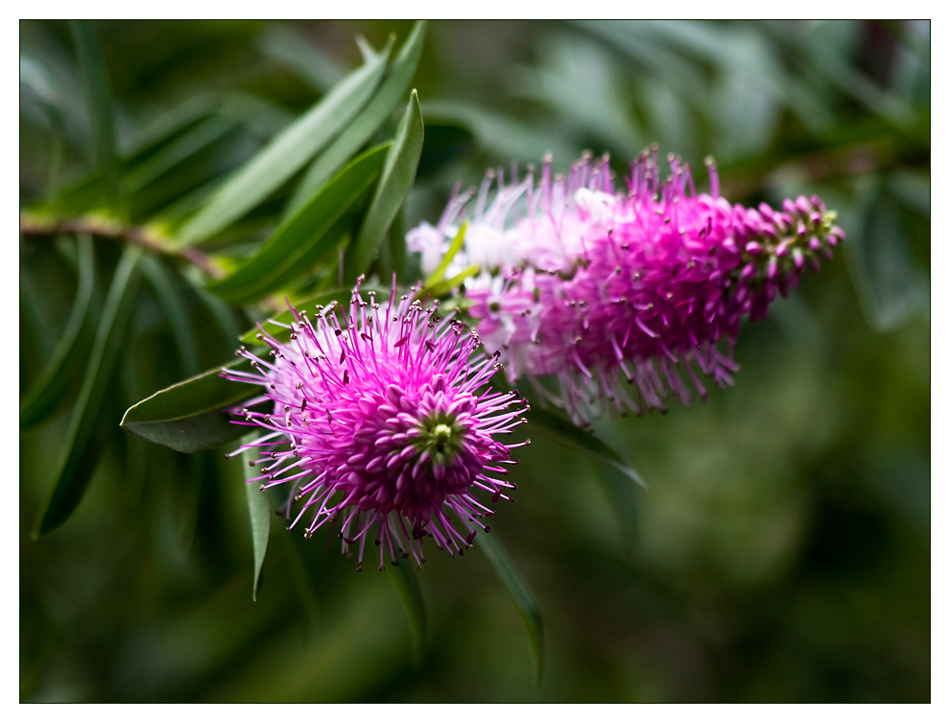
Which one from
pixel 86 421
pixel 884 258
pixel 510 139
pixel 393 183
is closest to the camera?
pixel 393 183

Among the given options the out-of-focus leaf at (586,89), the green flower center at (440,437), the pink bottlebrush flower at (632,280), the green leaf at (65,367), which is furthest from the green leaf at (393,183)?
the out-of-focus leaf at (586,89)

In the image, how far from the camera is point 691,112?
1990 mm

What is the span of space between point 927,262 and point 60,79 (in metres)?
2.20

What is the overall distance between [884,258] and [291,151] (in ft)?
4.26

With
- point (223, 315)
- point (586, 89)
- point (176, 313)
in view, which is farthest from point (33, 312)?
point (586, 89)

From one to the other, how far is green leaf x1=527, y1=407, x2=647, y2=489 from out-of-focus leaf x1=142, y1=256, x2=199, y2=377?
637 mm

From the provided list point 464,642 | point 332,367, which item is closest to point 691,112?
point 332,367

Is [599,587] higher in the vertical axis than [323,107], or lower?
lower

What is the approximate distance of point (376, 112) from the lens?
1018 mm

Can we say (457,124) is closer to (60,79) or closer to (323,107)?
(323,107)

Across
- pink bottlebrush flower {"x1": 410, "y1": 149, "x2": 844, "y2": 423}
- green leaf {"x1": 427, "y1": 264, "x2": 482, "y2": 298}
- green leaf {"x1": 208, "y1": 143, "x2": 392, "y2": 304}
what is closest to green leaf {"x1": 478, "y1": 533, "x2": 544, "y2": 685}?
pink bottlebrush flower {"x1": 410, "y1": 149, "x2": 844, "y2": 423}

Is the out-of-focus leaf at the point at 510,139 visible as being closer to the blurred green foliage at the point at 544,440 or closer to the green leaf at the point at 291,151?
the blurred green foliage at the point at 544,440

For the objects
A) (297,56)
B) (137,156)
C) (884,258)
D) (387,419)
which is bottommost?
(387,419)

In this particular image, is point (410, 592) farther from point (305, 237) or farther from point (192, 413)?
point (305, 237)
